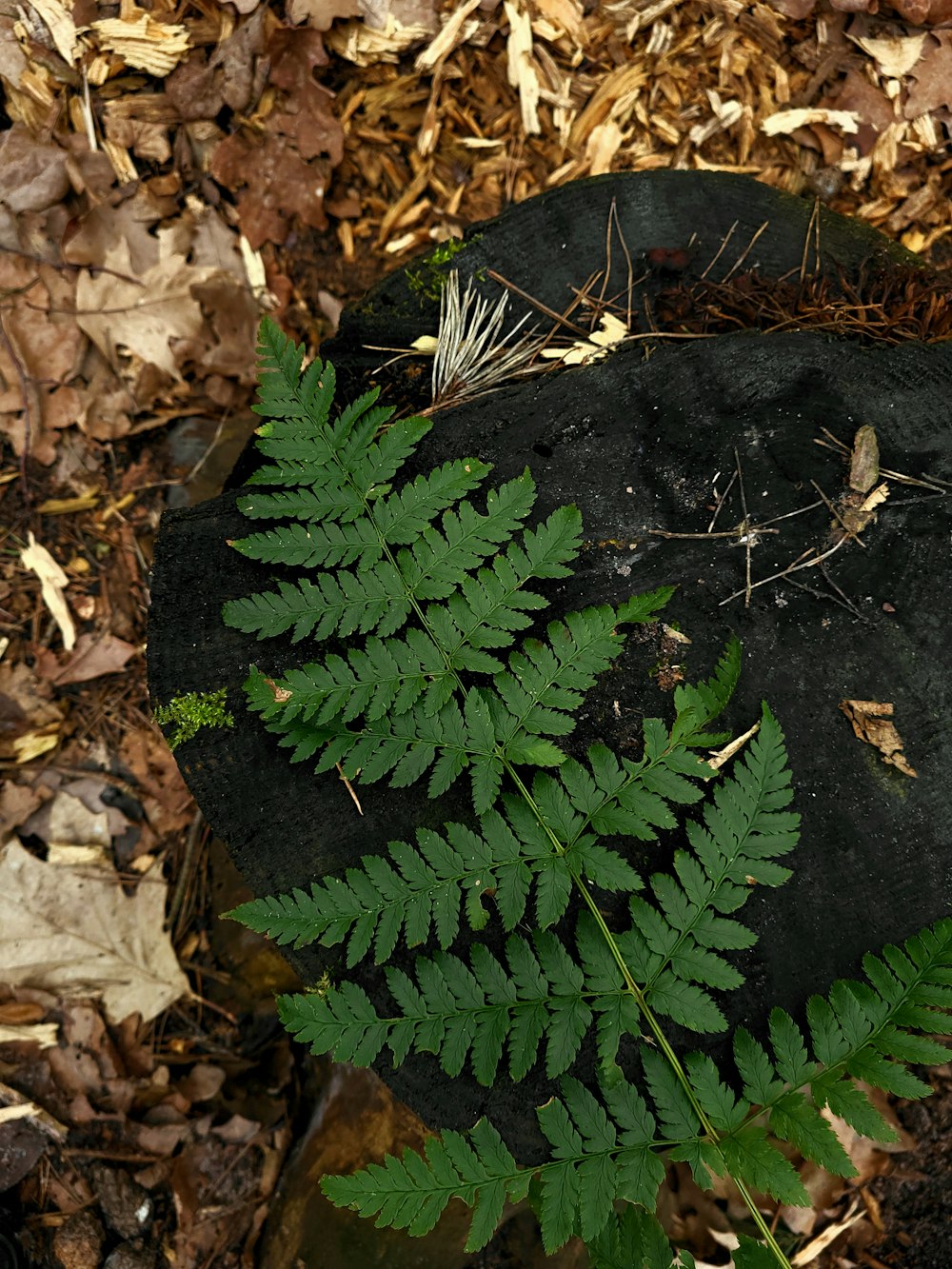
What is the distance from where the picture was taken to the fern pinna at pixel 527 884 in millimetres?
1874

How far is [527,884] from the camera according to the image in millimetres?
1987

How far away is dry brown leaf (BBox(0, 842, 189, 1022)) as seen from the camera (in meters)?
3.08

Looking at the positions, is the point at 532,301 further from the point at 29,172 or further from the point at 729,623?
the point at 29,172

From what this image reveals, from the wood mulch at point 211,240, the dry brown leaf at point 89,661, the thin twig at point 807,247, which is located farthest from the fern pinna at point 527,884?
the dry brown leaf at point 89,661

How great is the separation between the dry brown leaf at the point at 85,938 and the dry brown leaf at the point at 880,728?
8.49ft

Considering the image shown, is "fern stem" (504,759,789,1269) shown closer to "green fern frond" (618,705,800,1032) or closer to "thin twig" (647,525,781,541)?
"green fern frond" (618,705,800,1032)

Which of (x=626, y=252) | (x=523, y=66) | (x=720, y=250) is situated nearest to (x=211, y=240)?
(x=523, y=66)

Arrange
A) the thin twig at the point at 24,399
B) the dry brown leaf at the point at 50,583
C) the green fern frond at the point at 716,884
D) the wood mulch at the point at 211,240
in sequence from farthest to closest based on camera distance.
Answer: the dry brown leaf at the point at 50,583, the thin twig at the point at 24,399, the wood mulch at the point at 211,240, the green fern frond at the point at 716,884

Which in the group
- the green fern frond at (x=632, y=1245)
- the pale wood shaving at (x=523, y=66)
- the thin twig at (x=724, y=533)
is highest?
the pale wood shaving at (x=523, y=66)

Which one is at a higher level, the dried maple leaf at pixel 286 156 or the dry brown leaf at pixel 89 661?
the dried maple leaf at pixel 286 156

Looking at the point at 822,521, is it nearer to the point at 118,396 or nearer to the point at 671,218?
the point at 671,218

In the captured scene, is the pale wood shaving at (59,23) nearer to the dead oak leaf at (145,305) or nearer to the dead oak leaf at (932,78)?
the dead oak leaf at (145,305)

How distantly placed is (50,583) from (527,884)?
2394mm

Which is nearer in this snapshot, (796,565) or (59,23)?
(796,565)
